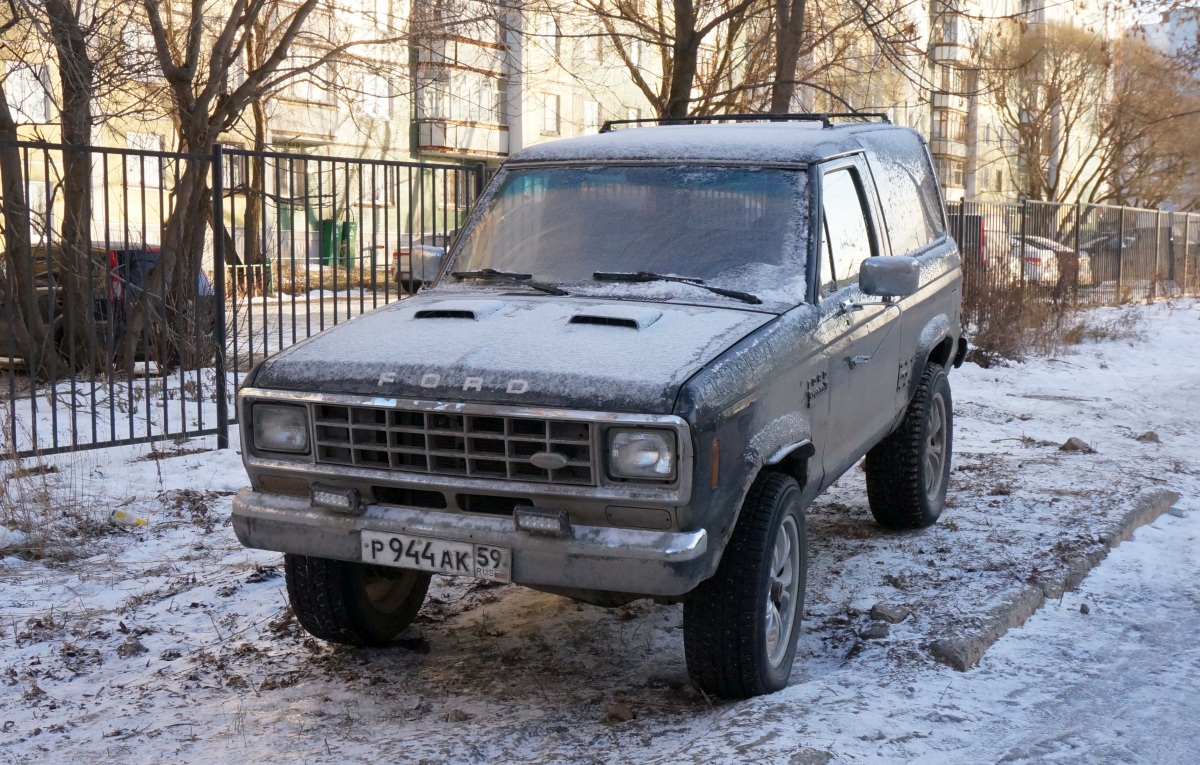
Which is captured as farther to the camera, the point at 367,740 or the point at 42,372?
the point at 42,372

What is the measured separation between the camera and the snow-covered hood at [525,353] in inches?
151

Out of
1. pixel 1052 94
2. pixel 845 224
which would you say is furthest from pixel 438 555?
pixel 1052 94

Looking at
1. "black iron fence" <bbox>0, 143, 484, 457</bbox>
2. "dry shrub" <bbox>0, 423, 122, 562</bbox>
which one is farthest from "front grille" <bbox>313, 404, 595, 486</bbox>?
"black iron fence" <bbox>0, 143, 484, 457</bbox>

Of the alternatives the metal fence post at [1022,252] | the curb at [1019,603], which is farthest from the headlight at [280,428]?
the metal fence post at [1022,252]

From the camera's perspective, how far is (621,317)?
14.1ft

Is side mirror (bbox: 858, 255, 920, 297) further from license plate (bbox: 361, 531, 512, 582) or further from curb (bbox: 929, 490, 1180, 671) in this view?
license plate (bbox: 361, 531, 512, 582)

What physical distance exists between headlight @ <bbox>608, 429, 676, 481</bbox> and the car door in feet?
4.30

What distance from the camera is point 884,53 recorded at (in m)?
13.6

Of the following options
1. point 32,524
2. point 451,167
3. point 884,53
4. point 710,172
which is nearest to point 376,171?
point 451,167

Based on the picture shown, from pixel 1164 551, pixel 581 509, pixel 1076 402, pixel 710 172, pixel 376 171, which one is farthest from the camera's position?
pixel 1076 402

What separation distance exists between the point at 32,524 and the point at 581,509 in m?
3.97

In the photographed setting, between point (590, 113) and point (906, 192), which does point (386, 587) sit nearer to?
point (906, 192)

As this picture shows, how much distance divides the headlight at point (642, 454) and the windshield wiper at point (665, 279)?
1073 mm

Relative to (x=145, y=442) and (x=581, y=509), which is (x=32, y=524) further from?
(x=581, y=509)
